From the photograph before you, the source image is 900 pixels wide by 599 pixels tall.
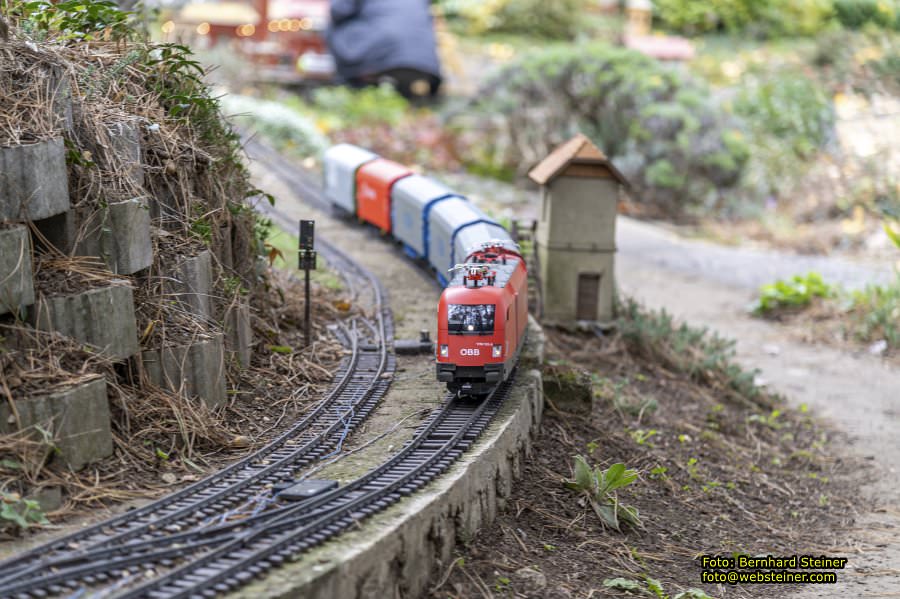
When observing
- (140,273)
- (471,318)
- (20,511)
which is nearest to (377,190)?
(471,318)

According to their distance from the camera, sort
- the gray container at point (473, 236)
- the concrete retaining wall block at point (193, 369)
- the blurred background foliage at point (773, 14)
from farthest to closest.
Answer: the blurred background foliage at point (773, 14) < the gray container at point (473, 236) < the concrete retaining wall block at point (193, 369)

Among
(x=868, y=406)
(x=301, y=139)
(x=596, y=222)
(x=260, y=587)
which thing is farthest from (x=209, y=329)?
(x=301, y=139)

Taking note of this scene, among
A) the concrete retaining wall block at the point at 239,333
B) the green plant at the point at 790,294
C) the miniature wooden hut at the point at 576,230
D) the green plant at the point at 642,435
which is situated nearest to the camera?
the concrete retaining wall block at the point at 239,333

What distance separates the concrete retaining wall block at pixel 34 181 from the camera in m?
9.95

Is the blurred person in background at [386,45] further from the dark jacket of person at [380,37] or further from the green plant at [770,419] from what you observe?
the green plant at [770,419]

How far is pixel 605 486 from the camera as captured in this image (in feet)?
41.8

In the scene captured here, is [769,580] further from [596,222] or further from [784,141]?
[784,141]

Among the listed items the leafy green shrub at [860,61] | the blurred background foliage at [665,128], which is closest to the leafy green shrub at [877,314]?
the blurred background foliage at [665,128]

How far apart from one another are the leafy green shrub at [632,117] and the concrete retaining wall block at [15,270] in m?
25.3

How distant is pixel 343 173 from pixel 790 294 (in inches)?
440

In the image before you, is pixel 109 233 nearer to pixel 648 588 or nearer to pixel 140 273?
pixel 140 273

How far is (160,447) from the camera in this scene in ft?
36.3

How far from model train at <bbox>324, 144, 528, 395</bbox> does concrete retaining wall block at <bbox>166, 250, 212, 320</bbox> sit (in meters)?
2.78

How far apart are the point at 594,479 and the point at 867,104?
1094 inches
